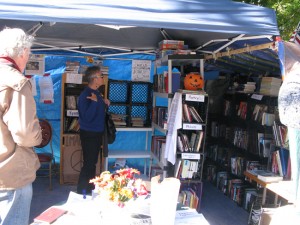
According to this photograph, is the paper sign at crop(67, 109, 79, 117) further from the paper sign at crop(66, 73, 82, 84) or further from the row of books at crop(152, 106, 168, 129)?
the row of books at crop(152, 106, 168, 129)

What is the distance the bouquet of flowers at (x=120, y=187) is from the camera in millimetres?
1781

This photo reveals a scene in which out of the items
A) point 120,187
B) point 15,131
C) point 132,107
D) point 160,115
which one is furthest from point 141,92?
point 120,187

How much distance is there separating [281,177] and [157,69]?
8.63 ft

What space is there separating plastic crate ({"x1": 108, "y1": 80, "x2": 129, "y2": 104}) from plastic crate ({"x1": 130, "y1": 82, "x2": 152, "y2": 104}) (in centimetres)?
10

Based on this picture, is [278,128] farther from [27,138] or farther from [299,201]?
[27,138]

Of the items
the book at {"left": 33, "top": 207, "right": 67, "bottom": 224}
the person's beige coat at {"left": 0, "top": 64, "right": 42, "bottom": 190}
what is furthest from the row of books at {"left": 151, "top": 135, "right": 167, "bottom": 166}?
the person's beige coat at {"left": 0, "top": 64, "right": 42, "bottom": 190}

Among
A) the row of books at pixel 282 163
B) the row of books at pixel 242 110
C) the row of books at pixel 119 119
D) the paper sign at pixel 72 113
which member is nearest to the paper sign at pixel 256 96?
the row of books at pixel 242 110

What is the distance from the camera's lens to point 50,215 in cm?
202

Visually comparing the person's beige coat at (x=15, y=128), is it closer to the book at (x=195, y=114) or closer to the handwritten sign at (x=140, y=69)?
the book at (x=195, y=114)

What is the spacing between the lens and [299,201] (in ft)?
7.77

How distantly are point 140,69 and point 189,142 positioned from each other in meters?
1.90

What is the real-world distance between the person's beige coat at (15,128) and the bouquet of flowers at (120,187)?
1.76ft

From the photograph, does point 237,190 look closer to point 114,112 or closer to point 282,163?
point 282,163

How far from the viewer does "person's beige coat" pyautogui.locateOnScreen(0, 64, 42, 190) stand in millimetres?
1954
